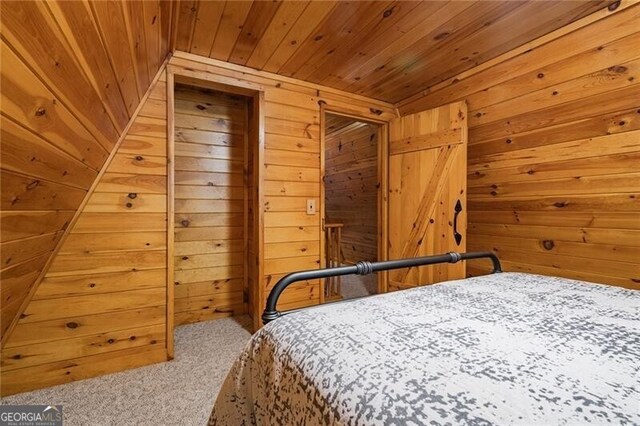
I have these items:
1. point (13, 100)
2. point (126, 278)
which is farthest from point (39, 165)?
point (126, 278)

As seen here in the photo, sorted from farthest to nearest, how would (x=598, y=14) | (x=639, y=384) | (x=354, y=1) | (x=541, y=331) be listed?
(x=598, y=14)
(x=354, y=1)
(x=541, y=331)
(x=639, y=384)

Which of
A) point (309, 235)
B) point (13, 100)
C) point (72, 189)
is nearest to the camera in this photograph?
point (13, 100)

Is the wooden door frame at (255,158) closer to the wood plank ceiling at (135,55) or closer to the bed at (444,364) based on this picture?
the wood plank ceiling at (135,55)

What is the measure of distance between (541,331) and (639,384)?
0.25 m

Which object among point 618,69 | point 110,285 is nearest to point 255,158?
point 110,285

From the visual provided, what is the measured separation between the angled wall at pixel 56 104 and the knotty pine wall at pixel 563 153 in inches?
93.5

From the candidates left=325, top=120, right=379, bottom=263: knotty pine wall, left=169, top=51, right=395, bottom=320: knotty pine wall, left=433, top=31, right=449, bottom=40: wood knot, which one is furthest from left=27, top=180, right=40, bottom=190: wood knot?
left=325, top=120, right=379, bottom=263: knotty pine wall

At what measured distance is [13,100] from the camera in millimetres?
650

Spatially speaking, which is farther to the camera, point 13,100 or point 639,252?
point 639,252

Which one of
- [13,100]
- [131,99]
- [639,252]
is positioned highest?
[131,99]

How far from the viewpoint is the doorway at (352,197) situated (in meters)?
3.70

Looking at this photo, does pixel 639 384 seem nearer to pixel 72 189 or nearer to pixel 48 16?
pixel 48 16

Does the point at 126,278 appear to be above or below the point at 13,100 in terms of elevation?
below

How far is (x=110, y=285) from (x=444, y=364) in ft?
6.58
